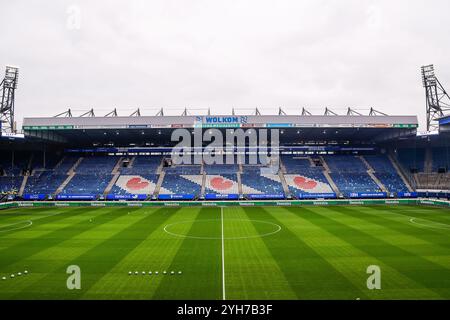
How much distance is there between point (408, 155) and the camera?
62.1 m

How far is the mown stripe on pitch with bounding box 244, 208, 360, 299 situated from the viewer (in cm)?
1357

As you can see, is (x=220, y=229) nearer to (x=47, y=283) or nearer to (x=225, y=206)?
(x=47, y=283)

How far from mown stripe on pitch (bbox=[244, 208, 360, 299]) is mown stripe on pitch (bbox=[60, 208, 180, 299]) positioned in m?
8.94

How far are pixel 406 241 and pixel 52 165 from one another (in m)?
60.2

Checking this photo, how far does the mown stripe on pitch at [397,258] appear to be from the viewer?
14266mm

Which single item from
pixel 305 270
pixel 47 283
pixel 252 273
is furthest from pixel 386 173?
pixel 47 283

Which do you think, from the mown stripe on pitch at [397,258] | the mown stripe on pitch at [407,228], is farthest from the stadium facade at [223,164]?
the mown stripe on pitch at [397,258]

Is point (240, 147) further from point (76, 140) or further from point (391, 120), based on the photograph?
point (76, 140)

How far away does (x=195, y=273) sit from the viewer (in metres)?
16.1

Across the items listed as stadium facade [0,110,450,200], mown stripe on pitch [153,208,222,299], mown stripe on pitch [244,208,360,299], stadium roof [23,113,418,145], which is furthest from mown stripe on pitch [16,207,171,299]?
stadium facade [0,110,450,200]

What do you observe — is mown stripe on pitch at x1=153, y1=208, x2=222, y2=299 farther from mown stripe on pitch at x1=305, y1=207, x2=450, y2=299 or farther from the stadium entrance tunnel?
mown stripe on pitch at x1=305, y1=207, x2=450, y2=299

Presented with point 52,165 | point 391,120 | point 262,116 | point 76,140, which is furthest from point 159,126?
point 391,120

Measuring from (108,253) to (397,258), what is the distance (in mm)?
16966

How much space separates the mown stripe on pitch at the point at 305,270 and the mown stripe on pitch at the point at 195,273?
337 cm
